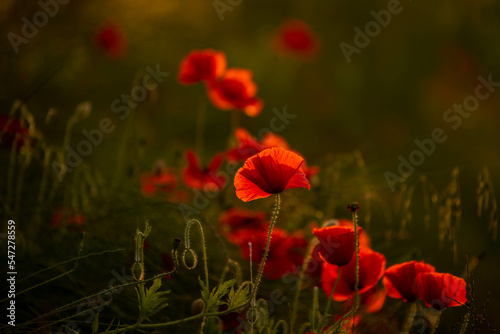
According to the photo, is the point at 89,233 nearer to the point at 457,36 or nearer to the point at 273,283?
the point at 273,283

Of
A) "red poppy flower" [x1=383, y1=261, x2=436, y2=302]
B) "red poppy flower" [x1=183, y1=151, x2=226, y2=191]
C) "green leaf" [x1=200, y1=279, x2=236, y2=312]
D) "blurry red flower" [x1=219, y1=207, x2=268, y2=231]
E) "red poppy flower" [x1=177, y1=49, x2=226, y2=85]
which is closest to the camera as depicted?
"green leaf" [x1=200, y1=279, x2=236, y2=312]

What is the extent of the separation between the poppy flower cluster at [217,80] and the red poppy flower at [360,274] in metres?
0.54

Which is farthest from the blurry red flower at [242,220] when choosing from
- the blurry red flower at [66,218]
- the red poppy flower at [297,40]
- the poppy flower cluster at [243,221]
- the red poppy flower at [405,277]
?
the red poppy flower at [297,40]

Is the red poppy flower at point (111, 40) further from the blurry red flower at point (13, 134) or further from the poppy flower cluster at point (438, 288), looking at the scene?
the poppy flower cluster at point (438, 288)

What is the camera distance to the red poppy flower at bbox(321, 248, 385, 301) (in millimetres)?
732

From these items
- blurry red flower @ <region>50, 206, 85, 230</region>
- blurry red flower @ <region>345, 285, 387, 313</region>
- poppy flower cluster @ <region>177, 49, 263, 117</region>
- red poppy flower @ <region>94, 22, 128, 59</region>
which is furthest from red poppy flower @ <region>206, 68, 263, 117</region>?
red poppy flower @ <region>94, 22, 128, 59</region>

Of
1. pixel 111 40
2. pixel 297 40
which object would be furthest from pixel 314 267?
pixel 297 40

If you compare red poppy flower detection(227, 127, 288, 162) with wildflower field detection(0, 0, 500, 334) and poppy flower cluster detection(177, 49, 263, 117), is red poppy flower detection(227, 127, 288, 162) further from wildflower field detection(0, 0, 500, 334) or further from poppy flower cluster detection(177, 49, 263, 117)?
poppy flower cluster detection(177, 49, 263, 117)

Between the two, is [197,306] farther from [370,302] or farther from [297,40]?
[297,40]

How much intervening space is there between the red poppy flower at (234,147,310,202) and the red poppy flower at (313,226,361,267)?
0.07m

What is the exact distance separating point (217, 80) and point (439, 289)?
772mm

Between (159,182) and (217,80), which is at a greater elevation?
(217,80)

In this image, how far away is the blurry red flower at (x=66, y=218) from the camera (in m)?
0.90

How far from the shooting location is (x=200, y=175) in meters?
1.12
